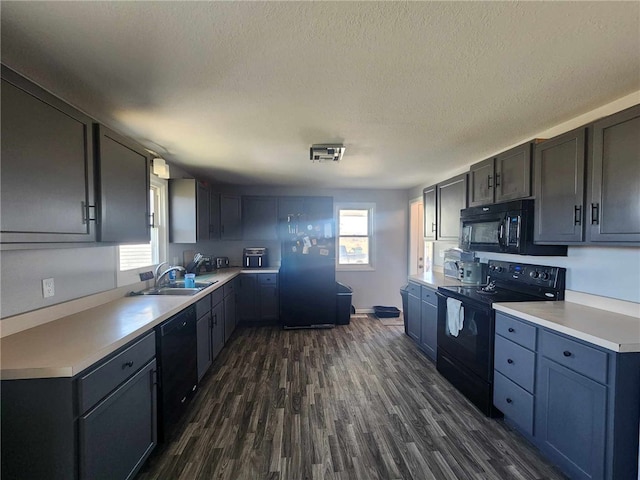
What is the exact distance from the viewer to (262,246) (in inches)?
199

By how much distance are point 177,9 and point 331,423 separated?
104 inches

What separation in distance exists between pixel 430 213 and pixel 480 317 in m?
1.85

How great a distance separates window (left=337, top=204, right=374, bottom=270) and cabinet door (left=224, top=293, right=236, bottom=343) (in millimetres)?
2050

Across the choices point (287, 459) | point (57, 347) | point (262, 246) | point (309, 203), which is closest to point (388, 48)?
point (57, 347)

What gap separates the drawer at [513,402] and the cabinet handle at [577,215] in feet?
3.89

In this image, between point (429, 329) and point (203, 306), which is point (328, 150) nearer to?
point (203, 306)

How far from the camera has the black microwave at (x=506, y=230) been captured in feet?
7.41

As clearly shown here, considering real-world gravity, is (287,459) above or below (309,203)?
below

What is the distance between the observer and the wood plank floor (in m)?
1.75

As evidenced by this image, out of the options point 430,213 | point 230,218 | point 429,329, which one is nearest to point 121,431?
point 429,329

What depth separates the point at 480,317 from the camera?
2.33 meters

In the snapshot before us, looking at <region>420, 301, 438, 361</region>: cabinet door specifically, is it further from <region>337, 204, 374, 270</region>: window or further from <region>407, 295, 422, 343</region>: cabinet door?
<region>337, 204, 374, 270</region>: window


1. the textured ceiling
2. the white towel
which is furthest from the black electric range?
the textured ceiling

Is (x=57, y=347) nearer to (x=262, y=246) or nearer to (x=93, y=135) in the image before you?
(x=93, y=135)
